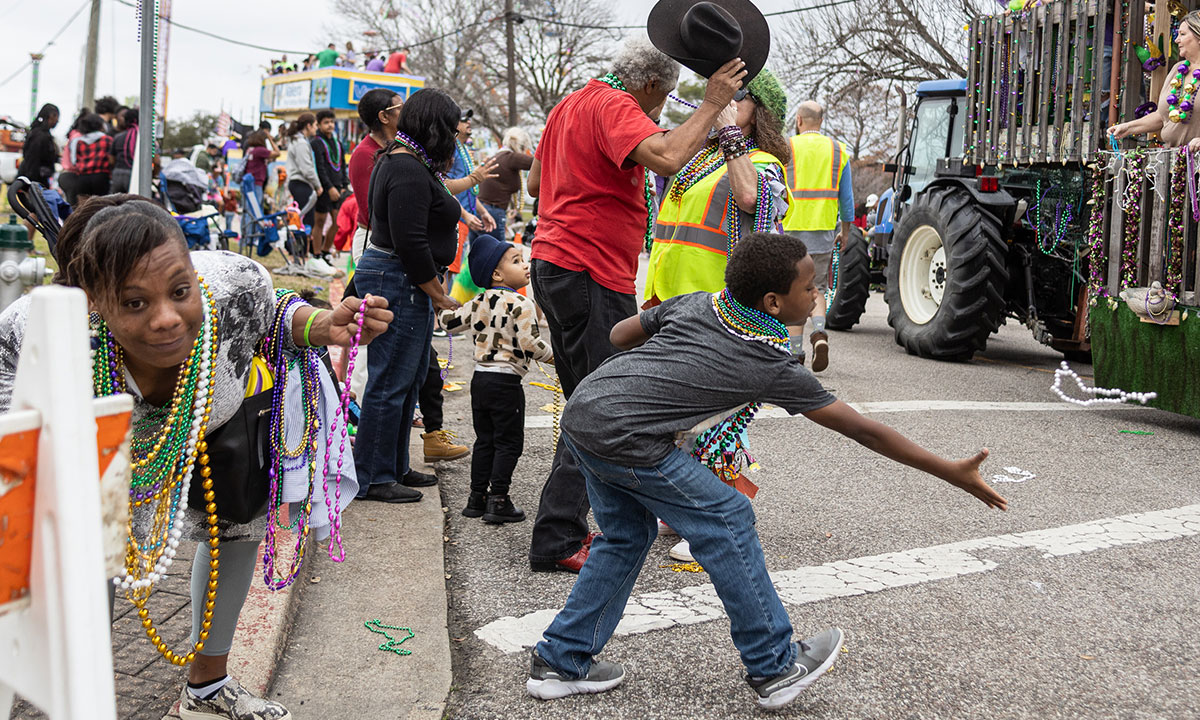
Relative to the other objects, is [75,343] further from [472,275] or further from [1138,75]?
[1138,75]

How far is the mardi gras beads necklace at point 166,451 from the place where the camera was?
2270mm

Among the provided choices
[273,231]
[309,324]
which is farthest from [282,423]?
[273,231]

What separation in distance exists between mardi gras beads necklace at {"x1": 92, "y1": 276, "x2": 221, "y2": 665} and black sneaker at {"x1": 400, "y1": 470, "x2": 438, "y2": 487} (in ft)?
8.09

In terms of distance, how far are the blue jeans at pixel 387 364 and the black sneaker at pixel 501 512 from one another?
0.49 m

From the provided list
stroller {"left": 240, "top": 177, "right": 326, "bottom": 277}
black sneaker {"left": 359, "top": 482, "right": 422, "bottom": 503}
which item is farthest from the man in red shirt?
stroller {"left": 240, "top": 177, "right": 326, "bottom": 277}

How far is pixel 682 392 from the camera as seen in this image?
110 inches

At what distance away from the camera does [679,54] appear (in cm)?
366

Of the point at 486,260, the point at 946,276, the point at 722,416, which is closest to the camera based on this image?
the point at 722,416

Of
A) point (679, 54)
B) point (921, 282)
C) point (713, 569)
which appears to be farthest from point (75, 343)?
point (921, 282)

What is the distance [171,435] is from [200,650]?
0.60 meters

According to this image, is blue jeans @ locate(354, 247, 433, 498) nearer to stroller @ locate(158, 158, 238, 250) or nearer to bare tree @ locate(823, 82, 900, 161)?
stroller @ locate(158, 158, 238, 250)

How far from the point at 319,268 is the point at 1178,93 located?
10.1 metres

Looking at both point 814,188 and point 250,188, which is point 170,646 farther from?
point 250,188

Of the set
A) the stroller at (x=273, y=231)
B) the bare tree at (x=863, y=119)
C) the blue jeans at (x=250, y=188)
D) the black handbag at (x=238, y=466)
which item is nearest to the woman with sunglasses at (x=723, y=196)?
the black handbag at (x=238, y=466)
